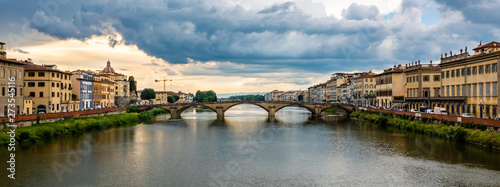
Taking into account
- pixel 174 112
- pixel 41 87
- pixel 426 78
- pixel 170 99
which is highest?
pixel 426 78

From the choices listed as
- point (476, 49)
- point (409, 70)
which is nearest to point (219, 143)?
point (476, 49)

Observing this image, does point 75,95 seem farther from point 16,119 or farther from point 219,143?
point 219,143

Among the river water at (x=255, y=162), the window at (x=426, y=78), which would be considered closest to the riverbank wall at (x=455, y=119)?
the river water at (x=255, y=162)

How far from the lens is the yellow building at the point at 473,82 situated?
39.1 metres

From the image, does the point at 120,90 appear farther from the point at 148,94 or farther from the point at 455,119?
the point at 455,119

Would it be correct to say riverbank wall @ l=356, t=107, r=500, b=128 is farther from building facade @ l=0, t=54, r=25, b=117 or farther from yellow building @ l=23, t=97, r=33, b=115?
yellow building @ l=23, t=97, r=33, b=115

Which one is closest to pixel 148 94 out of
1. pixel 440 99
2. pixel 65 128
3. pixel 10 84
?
pixel 10 84

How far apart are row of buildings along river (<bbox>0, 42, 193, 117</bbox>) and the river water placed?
35.4 ft

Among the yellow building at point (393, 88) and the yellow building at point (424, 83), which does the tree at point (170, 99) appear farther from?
the yellow building at point (424, 83)

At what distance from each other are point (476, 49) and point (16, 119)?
5111 cm

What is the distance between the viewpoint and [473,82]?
42844 mm

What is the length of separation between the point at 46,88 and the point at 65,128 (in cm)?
1226

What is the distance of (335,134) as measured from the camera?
46.2 metres

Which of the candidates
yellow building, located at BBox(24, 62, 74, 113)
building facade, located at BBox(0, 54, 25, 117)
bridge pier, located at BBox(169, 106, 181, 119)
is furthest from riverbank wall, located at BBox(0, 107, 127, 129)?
bridge pier, located at BBox(169, 106, 181, 119)
